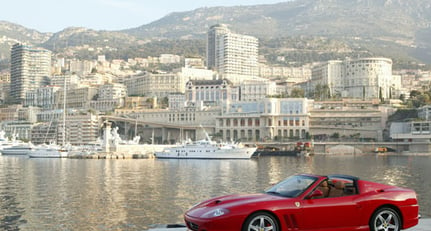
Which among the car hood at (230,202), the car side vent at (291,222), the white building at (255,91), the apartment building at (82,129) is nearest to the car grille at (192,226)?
the car hood at (230,202)

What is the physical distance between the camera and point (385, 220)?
14.3 metres

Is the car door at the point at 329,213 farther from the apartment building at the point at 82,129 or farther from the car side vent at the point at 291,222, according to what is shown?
the apartment building at the point at 82,129

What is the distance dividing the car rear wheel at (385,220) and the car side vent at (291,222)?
2.08 meters

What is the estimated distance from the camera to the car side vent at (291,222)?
13609mm

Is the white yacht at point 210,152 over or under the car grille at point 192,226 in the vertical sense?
under

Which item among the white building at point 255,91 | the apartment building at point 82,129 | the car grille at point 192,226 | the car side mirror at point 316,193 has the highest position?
the white building at point 255,91

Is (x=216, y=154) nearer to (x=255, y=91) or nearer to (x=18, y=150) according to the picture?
(x=18, y=150)

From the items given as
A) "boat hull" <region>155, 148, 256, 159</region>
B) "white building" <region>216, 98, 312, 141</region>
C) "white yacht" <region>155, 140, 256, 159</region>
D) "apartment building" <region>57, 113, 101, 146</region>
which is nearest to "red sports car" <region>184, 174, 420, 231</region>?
"boat hull" <region>155, 148, 256, 159</region>

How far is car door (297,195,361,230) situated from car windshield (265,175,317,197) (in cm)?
43

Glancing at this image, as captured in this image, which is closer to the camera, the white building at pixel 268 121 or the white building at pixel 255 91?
the white building at pixel 268 121

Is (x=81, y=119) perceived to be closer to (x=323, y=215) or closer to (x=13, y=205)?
(x=13, y=205)

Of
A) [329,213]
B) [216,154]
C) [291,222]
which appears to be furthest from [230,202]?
[216,154]

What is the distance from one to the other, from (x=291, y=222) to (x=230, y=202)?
153 cm

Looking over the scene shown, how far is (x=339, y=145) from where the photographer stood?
137375mm
